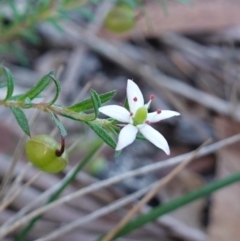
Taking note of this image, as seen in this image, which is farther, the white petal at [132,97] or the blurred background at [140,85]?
the blurred background at [140,85]

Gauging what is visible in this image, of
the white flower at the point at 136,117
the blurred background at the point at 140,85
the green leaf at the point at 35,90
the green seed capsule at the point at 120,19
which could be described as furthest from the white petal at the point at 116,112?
the green seed capsule at the point at 120,19

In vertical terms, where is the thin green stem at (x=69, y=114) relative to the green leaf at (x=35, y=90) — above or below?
below

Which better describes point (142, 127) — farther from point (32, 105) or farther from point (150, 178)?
point (150, 178)

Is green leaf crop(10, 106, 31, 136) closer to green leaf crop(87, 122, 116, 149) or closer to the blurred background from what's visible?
green leaf crop(87, 122, 116, 149)

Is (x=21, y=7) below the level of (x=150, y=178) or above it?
above

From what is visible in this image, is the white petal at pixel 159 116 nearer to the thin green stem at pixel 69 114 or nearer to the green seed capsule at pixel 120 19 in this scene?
the thin green stem at pixel 69 114

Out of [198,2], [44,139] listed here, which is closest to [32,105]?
[44,139]

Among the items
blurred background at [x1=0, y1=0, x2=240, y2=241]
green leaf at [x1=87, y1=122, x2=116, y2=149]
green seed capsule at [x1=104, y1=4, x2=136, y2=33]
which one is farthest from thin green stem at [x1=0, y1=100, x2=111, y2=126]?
green seed capsule at [x1=104, y1=4, x2=136, y2=33]
